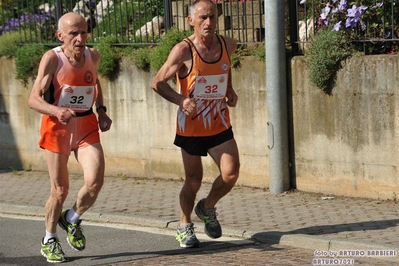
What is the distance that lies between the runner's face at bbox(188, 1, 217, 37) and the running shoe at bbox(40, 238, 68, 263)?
2.16 meters

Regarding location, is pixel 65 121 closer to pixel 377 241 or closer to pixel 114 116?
pixel 377 241

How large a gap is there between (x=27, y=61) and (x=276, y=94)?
170 inches

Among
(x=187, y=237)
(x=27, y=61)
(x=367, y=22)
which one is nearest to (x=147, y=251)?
(x=187, y=237)

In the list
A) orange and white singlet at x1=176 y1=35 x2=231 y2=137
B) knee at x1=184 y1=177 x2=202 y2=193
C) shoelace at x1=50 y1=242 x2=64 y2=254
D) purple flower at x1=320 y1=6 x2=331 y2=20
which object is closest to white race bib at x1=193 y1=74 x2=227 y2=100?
orange and white singlet at x1=176 y1=35 x2=231 y2=137

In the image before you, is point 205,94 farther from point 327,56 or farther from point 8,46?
point 8,46

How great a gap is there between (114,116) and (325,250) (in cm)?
511

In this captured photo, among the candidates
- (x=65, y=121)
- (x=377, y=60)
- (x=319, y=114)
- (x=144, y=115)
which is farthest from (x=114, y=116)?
(x=65, y=121)

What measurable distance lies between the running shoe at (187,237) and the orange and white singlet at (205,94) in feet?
2.70

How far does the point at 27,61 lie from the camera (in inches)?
508

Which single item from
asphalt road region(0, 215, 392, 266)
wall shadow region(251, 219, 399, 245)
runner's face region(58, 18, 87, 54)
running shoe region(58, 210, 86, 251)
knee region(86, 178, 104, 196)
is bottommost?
asphalt road region(0, 215, 392, 266)

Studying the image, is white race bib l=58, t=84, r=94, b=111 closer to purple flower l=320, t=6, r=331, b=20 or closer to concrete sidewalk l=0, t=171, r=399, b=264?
concrete sidewalk l=0, t=171, r=399, b=264

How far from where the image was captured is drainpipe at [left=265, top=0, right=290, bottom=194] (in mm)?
10164

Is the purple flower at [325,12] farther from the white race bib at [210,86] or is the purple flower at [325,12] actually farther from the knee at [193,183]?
the knee at [193,183]

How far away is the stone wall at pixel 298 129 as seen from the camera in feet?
31.6
